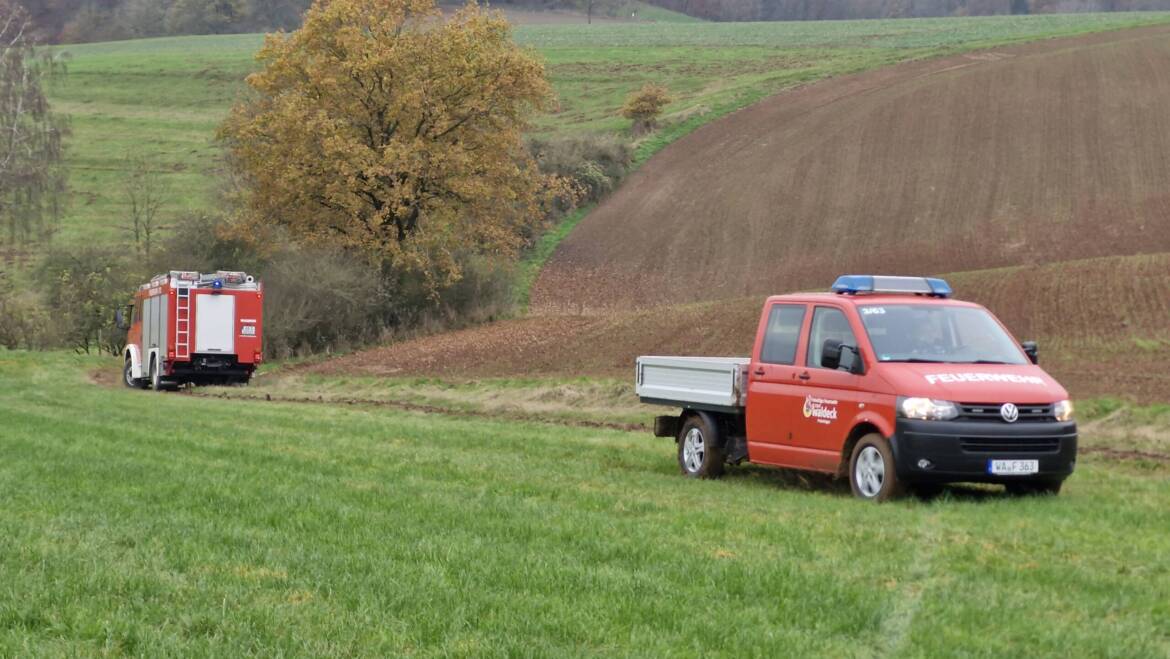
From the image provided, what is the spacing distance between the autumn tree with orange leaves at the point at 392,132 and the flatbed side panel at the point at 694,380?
2785 cm

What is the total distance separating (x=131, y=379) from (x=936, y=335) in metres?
29.8

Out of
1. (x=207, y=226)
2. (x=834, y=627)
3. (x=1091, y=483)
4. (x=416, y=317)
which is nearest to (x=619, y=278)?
(x=416, y=317)

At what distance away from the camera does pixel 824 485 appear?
15055 mm

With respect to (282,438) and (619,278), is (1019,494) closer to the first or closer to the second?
(282,438)

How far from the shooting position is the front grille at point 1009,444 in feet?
40.9

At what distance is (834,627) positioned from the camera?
714 centimetres

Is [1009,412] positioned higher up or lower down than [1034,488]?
higher up

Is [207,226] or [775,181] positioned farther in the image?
[775,181]

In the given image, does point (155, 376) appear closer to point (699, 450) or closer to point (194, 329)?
point (194, 329)

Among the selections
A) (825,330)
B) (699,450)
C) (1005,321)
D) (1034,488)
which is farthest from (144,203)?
(1034,488)

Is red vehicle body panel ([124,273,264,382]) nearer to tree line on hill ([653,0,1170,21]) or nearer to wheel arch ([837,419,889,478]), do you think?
wheel arch ([837,419,889,478])

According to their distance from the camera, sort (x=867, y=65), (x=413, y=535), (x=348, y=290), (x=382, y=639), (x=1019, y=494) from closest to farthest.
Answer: (x=382, y=639)
(x=413, y=535)
(x=1019, y=494)
(x=348, y=290)
(x=867, y=65)

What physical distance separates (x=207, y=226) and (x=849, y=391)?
3781cm

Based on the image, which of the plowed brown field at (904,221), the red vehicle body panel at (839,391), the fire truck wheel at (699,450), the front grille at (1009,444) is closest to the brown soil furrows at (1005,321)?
the plowed brown field at (904,221)
